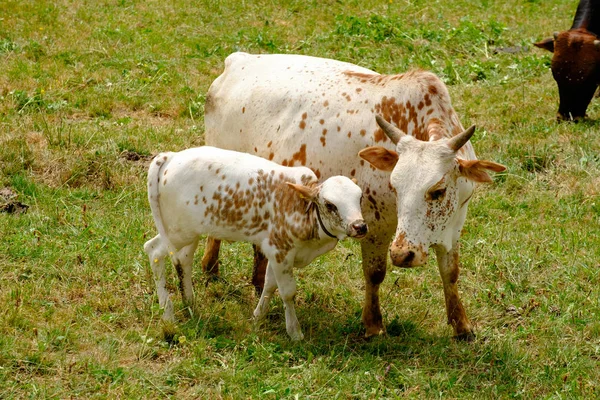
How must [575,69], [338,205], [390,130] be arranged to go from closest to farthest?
1. [338,205]
2. [390,130]
3. [575,69]

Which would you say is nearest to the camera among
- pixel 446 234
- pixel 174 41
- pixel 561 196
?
pixel 446 234

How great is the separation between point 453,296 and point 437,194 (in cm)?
113

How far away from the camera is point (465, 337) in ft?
21.8

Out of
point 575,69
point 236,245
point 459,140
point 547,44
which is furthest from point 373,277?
point 547,44

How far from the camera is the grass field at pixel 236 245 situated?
5.86 metres

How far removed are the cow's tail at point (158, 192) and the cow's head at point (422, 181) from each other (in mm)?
1459

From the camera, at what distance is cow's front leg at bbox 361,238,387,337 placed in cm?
661

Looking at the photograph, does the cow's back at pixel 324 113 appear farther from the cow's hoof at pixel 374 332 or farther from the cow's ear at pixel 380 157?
the cow's hoof at pixel 374 332

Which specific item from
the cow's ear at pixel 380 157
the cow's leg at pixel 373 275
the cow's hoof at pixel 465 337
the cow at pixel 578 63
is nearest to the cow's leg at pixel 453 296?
the cow's hoof at pixel 465 337

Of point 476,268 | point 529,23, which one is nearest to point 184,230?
point 476,268

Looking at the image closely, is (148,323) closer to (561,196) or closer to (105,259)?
(105,259)

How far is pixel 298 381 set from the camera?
18.8ft

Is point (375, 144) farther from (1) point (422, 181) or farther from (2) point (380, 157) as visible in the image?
(1) point (422, 181)

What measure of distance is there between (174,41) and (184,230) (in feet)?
23.4
